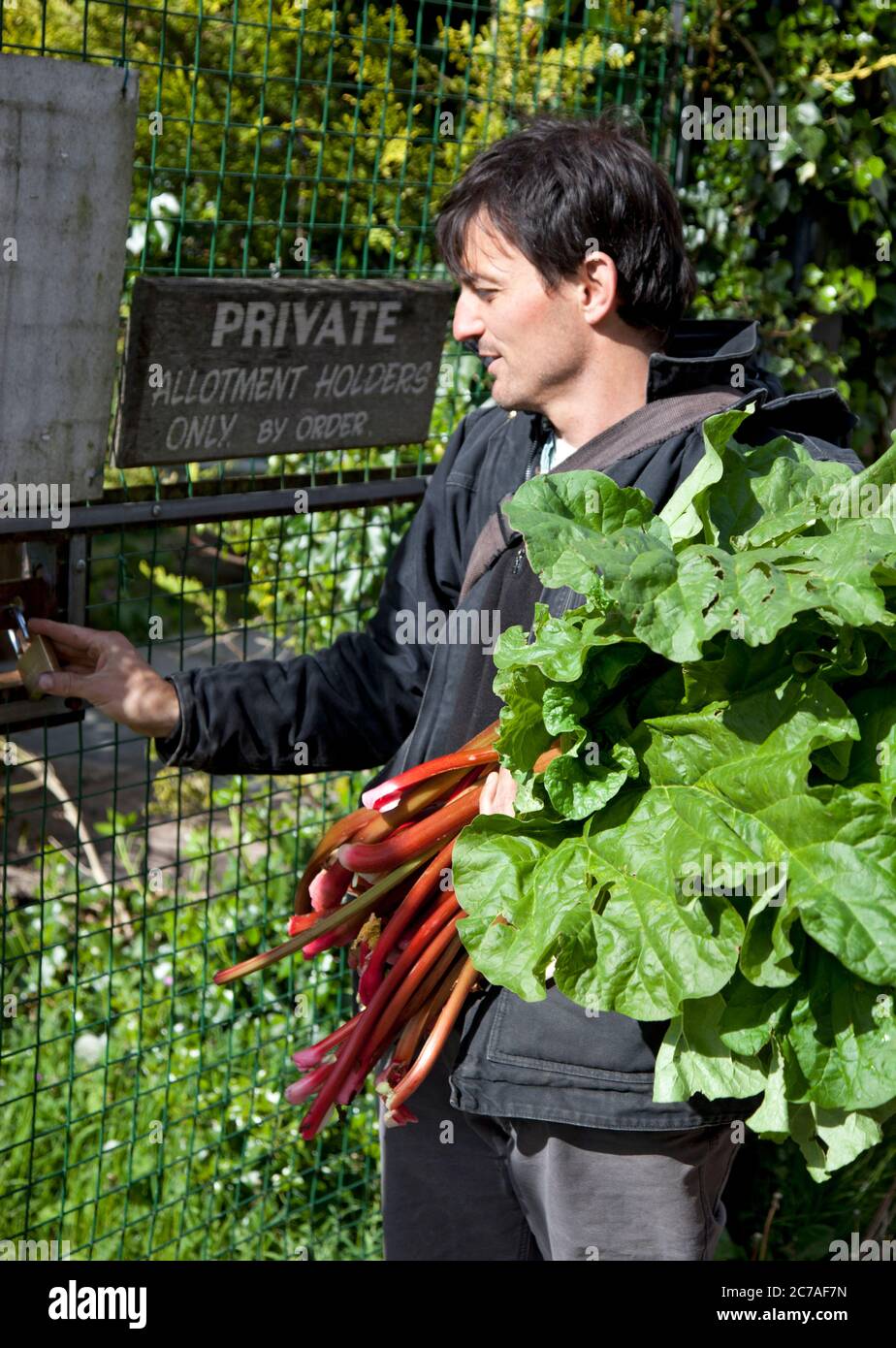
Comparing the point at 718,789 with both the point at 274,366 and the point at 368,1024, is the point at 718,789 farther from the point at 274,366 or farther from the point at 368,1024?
the point at 274,366

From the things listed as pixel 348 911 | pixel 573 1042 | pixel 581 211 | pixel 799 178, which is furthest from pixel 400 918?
pixel 799 178

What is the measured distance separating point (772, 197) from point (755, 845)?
2.33 metres

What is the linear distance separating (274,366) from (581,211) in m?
0.65

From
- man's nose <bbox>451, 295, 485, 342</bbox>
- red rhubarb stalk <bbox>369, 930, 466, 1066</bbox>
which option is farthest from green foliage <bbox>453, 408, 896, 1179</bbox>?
man's nose <bbox>451, 295, 485, 342</bbox>

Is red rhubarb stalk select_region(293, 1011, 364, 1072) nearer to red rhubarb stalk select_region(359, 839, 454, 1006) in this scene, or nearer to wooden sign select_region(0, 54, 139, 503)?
red rhubarb stalk select_region(359, 839, 454, 1006)

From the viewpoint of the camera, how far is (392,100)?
301 cm

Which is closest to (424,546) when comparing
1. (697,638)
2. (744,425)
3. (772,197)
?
(744,425)

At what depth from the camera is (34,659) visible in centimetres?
235

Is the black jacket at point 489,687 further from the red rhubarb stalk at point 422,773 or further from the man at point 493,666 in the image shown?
the red rhubarb stalk at point 422,773

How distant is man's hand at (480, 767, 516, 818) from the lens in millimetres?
1958

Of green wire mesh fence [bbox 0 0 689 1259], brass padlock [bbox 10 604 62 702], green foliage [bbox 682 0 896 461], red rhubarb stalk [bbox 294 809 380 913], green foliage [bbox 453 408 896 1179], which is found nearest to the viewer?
green foliage [bbox 453 408 896 1179]

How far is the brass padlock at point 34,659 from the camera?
234cm

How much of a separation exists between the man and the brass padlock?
0.03 metres

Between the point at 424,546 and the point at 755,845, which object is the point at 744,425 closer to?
the point at 424,546
